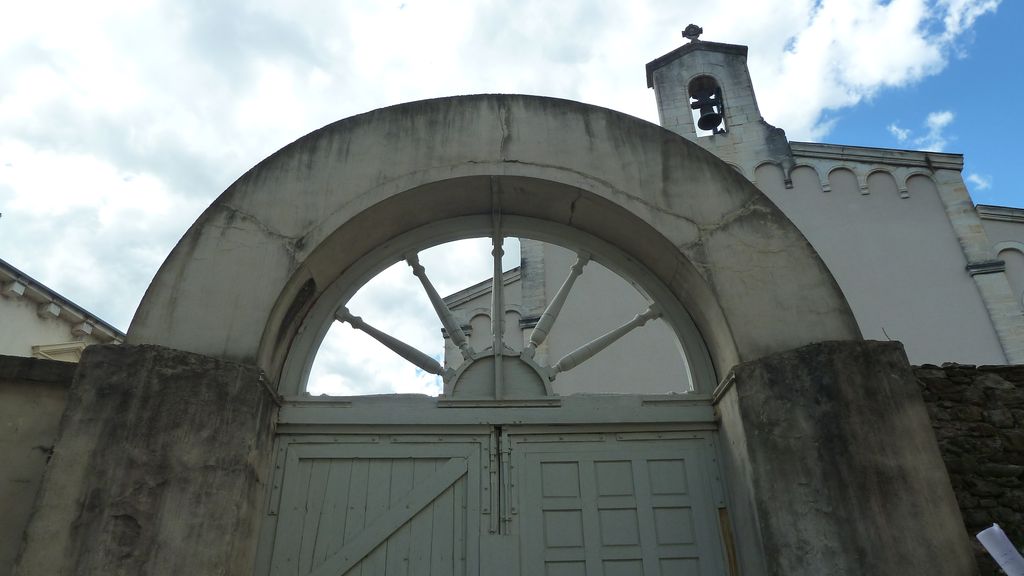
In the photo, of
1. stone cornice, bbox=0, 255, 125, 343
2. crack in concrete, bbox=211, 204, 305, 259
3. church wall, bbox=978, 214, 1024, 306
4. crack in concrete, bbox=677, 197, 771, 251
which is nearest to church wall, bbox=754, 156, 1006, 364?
church wall, bbox=978, 214, 1024, 306

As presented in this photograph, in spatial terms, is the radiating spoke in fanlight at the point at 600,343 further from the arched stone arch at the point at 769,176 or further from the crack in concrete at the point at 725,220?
the arched stone arch at the point at 769,176

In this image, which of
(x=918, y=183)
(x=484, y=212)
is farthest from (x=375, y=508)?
(x=918, y=183)

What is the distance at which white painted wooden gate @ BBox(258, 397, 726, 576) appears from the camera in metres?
3.52

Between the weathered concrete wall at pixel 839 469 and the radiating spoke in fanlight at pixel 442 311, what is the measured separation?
1.61 meters

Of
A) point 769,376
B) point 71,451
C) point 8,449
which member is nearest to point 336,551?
point 71,451

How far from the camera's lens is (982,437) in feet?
11.6

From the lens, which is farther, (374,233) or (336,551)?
(374,233)

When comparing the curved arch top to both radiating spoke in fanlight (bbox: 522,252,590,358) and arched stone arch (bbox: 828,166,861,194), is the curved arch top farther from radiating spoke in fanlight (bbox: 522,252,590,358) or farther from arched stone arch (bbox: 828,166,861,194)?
arched stone arch (bbox: 828,166,861,194)

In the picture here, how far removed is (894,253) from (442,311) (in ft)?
27.1

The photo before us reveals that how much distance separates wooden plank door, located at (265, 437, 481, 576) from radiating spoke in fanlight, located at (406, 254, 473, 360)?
25.0 inches

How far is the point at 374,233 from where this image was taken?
4.36 m

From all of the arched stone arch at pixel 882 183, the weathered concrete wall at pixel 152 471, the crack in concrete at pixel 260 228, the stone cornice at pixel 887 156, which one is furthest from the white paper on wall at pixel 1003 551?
the stone cornice at pixel 887 156

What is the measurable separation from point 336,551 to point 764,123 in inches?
408

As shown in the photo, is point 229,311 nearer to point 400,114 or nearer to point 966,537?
point 400,114
